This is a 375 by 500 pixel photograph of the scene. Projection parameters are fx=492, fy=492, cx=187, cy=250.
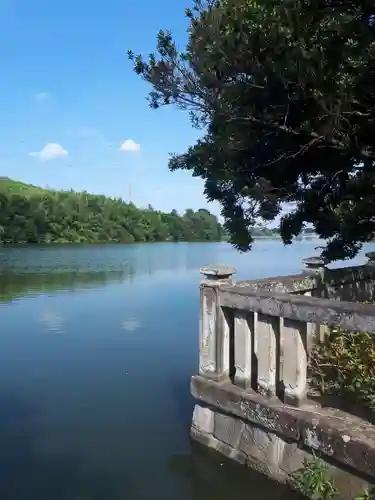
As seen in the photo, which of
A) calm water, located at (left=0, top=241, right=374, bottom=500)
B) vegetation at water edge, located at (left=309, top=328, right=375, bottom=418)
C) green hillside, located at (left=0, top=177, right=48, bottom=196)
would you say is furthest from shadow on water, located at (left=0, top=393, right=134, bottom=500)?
green hillside, located at (left=0, top=177, right=48, bottom=196)

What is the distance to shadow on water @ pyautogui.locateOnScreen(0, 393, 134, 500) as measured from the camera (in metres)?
4.43

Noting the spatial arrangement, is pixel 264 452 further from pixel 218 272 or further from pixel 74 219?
pixel 74 219

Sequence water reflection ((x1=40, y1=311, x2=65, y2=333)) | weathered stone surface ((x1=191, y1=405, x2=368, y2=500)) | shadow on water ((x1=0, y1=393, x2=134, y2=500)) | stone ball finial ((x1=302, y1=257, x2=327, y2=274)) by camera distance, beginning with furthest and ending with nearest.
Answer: water reflection ((x1=40, y1=311, x2=65, y2=333)) < stone ball finial ((x1=302, y1=257, x2=327, y2=274)) < shadow on water ((x1=0, y1=393, x2=134, y2=500)) < weathered stone surface ((x1=191, y1=405, x2=368, y2=500))

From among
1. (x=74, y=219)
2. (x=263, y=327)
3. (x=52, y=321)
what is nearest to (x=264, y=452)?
(x=263, y=327)

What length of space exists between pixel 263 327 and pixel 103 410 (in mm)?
3300

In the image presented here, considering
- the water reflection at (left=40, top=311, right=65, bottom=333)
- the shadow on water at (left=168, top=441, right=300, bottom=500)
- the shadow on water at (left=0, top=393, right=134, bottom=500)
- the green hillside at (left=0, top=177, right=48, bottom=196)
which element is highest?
the green hillside at (left=0, top=177, right=48, bottom=196)

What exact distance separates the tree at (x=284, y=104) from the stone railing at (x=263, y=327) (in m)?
1.19

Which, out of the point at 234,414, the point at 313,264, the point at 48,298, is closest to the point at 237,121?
the point at 313,264

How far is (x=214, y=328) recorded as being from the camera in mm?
4676

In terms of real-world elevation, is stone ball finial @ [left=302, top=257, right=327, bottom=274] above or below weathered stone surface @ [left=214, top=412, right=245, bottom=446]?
above

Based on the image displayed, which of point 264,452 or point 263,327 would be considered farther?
point 263,327

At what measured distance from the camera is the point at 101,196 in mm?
82188

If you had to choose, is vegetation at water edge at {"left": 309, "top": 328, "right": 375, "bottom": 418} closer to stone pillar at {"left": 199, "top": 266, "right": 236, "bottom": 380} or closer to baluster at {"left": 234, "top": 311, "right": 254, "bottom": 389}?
baluster at {"left": 234, "top": 311, "right": 254, "bottom": 389}

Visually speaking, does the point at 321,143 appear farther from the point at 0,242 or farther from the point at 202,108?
the point at 0,242
